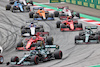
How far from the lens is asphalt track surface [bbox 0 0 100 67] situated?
1549cm

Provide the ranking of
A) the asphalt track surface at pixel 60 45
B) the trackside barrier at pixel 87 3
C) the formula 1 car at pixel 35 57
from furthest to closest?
the trackside barrier at pixel 87 3 → the asphalt track surface at pixel 60 45 → the formula 1 car at pixel 35 57

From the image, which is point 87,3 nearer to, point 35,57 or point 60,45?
point 60,45

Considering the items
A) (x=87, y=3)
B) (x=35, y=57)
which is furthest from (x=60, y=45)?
(x=87, y=3)

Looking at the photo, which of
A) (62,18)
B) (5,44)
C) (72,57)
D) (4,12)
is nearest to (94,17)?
(62,18)

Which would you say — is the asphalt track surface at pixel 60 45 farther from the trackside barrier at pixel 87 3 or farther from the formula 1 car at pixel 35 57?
the trackside barrier at pixel 87 3

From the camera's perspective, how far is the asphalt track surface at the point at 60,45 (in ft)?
50.8

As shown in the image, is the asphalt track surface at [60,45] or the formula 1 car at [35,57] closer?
the formula 1 car at [35,57]

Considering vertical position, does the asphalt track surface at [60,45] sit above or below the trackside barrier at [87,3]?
below

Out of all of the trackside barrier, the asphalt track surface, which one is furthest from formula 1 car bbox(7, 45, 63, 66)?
the trackside barrier

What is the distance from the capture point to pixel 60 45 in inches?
795

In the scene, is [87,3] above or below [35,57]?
above

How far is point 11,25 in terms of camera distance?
94.5 ft

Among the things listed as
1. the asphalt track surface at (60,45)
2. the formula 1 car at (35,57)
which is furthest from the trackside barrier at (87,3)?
the formula 1 car at (35,57)

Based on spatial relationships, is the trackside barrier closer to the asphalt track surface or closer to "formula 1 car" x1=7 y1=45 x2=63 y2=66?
the asphalt track surface
